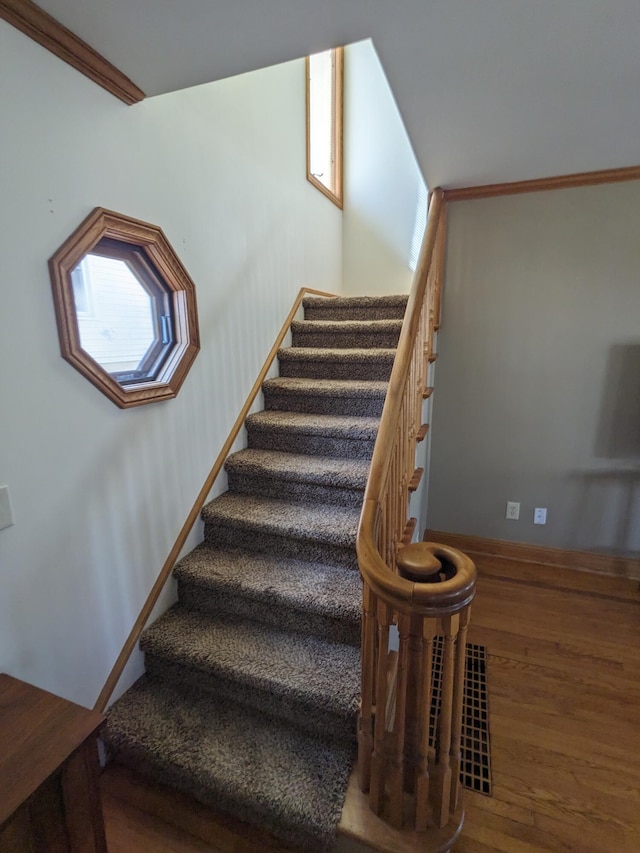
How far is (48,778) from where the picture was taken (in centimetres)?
85

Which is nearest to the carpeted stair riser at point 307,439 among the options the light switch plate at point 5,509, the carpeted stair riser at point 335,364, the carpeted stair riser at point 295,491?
the carpeted stair riser at point 295,491

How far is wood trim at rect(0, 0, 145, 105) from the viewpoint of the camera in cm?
107

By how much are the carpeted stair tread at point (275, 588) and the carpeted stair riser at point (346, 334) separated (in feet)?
5.01

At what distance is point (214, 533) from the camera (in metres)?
2.04

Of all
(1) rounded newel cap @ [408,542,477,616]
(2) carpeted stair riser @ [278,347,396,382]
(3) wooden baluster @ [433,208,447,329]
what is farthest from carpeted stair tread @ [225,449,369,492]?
(3) wooden baluster @ [433,208,447,329]

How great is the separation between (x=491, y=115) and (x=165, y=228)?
141cm

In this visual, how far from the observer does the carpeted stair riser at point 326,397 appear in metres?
2.36

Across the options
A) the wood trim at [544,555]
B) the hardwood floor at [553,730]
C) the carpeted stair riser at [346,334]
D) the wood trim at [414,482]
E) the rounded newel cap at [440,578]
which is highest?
the carpeted stair riser at [346,334]

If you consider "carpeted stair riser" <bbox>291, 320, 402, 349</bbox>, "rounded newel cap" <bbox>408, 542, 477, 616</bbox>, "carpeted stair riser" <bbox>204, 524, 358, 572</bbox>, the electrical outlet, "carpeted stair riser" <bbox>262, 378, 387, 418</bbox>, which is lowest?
the electrical outlet

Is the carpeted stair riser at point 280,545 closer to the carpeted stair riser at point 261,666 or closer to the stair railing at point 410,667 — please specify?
the carpeted stair riser at point 261,666

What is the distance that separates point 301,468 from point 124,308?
1.07 meters

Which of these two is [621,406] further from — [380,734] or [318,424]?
[380,734]

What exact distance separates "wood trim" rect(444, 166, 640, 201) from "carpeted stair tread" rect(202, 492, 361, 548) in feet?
6.55

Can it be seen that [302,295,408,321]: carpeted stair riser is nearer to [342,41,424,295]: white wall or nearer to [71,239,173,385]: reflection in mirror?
[342,41,424,295]: white wall
